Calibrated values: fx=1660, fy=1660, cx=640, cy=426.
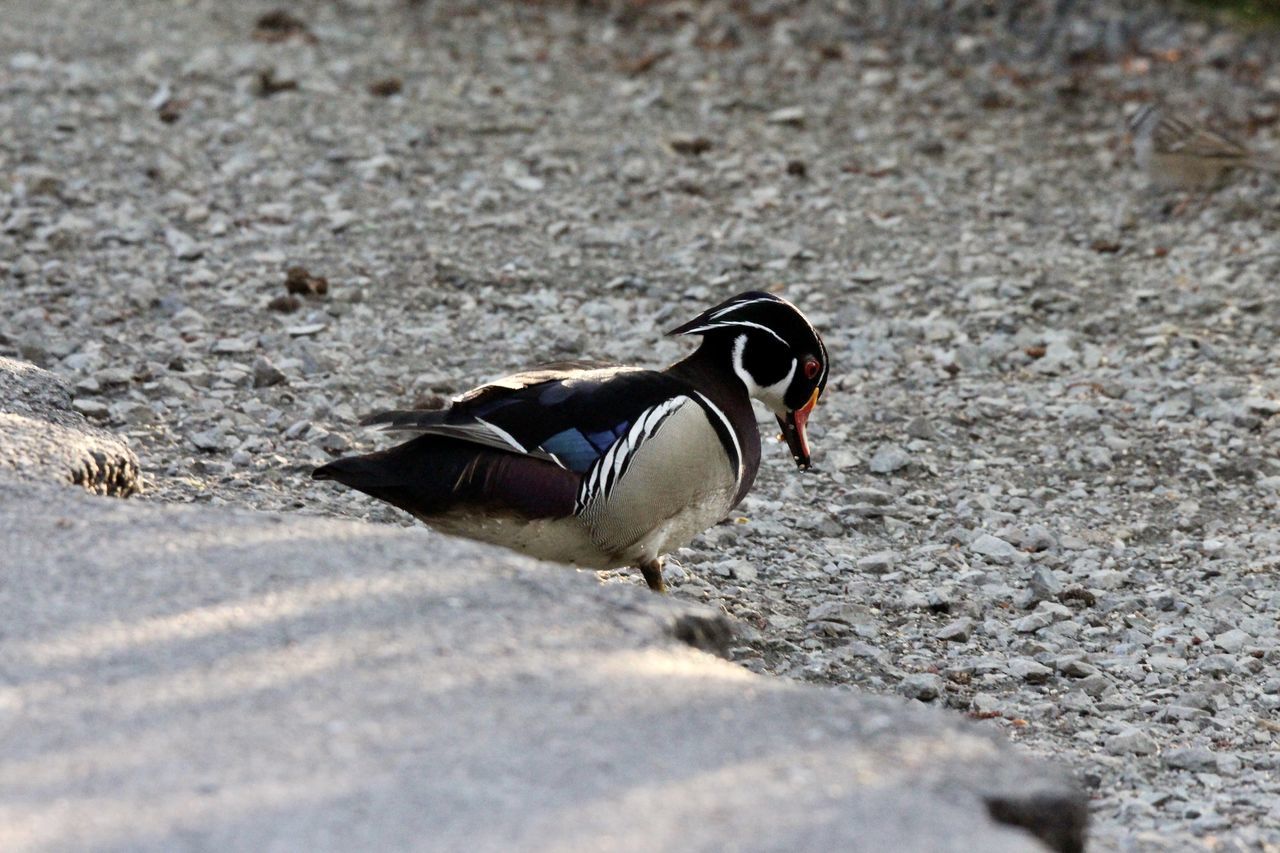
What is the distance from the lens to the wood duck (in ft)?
13.5

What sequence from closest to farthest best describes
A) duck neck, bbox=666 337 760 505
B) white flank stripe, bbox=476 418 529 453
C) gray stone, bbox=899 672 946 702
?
white flank stripe, bbox=476 418 529 453
gray stone, bbox=899 672 946 702
duck neck, bbox=666 337 760 505

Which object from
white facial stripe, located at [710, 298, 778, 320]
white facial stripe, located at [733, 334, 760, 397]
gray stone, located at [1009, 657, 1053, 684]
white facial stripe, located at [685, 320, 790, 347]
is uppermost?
white facial stripe, located at [710, 298, 778, 320]

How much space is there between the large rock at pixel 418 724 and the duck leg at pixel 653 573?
3.02ft

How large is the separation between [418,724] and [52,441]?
1811 millimetres

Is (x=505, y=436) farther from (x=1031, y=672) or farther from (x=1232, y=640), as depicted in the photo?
(x=1232, y=640)

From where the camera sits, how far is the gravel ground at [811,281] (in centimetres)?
465

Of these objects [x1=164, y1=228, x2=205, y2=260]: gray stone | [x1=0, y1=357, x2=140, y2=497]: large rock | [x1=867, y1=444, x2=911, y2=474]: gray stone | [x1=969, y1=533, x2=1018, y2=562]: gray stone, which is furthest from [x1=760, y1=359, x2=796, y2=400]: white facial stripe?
[x1=164, y1=228, x2=205, y2=260]: gray stone

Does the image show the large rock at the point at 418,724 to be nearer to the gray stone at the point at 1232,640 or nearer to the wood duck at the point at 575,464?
the wood duck at the point at 575,464

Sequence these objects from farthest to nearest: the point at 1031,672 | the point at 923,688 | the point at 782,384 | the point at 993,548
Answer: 1. the point at 993,548
2. the point at 782,384
3. the point at 1031,672
4. the point at 923,688

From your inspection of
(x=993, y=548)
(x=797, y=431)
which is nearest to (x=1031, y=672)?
(x=993, y=548)

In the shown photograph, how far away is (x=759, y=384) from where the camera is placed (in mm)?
4605

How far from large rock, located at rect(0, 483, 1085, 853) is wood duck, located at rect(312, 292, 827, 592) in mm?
656

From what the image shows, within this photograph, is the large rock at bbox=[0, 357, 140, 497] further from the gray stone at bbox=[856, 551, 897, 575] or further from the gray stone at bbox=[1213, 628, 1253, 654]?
the gray stone at bbox=[1213, 628, 1253, 654]

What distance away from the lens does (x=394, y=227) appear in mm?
7480
